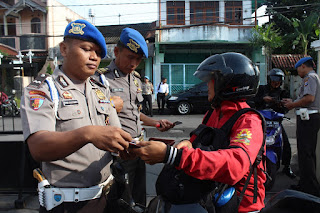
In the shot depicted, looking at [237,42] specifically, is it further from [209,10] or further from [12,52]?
[12,52]

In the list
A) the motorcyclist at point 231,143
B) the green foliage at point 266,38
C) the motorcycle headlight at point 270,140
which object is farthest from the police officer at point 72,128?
the green foliage at point 266,38

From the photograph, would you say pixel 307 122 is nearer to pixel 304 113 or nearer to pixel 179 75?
pixel 304 113

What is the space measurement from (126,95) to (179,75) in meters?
15.5

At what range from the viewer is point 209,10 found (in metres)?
19.7

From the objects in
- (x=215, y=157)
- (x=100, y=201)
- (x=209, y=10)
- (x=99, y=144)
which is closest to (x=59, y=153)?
(x=99, y=144)

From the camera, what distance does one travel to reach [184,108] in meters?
12.7

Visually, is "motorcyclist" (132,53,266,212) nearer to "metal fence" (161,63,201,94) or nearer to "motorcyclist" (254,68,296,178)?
"motorcyclist" (254,68,296,178)

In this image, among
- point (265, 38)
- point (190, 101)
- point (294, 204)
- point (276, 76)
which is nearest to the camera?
point (294, 204)

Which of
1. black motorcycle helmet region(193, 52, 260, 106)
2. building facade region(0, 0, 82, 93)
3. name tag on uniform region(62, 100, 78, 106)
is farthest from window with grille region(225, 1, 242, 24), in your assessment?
name tag on uniform region(62, 100, 78, 106)

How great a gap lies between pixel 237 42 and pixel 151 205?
1796cm

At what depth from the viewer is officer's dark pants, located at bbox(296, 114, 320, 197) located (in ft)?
12.3

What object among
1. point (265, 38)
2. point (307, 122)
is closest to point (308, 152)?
point (307, 122)

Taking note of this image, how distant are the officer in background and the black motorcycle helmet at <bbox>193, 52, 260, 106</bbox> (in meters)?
1.03

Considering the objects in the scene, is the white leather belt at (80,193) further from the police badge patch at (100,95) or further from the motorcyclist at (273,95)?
the motorcyclist at (273,95)
